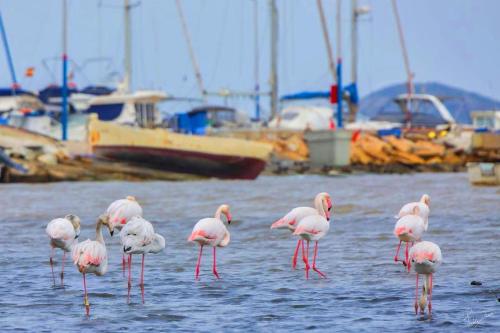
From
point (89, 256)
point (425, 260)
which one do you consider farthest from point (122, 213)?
point (425, 260)

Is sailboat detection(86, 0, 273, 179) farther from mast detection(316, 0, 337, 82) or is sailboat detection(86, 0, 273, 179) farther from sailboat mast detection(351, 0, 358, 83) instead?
sailboat mast detection(351, 0, 358, 83)

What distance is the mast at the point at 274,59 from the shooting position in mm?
79562

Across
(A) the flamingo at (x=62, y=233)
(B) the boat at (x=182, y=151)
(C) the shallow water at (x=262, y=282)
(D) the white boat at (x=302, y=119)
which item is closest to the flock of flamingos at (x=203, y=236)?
(A) the flamingo at (x=62, y=233)

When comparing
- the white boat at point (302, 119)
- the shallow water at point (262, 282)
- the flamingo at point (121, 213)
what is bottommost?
the shallow water at point (262, 282)

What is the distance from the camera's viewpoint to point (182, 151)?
50000mm

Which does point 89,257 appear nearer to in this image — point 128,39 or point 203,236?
point 203,236

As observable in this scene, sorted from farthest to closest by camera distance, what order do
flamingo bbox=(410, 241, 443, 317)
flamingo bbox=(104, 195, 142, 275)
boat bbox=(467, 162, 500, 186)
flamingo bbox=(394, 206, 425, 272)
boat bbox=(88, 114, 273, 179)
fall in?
boat bbox=(88, 114, 273, 179)
boat bbox=(467, 162, 500, 186)
flamingo bbox=(104, 195, 142, 275)
flamingo bbox=(394, 206, 425, 272)
flamingo bbox=(410, 241, 443, 317)

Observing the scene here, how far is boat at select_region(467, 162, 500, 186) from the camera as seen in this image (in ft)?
143

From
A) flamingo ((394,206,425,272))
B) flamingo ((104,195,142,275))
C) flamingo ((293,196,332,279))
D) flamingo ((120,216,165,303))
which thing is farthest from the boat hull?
flamingo ((120,216,165,303))

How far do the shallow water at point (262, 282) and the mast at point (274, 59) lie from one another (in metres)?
49.7

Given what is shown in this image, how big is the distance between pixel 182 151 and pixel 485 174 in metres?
12.2

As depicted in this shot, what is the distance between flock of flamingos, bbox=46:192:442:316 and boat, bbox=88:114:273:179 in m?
30.5

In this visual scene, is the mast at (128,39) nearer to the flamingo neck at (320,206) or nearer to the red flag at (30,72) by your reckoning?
the red flag at (30,72)

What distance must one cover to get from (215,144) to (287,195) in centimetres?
1088
